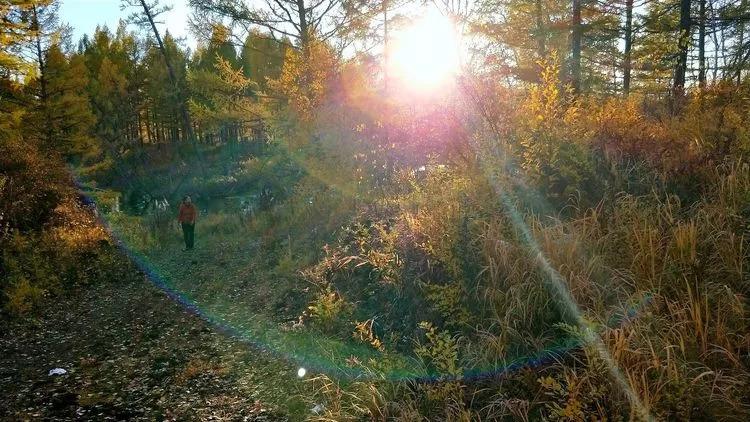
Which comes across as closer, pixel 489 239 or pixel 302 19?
pixel 489 239

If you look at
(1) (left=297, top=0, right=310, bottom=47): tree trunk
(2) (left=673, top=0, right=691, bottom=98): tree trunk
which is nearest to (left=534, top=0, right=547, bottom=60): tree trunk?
(2) (left=673, top=0, right=691, bottom=98): tree trunk

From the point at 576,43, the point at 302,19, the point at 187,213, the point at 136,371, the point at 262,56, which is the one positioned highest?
the point at 262,56

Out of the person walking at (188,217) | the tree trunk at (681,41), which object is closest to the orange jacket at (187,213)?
the person walking at (188,217)

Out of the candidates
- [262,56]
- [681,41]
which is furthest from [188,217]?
→ [262,56]

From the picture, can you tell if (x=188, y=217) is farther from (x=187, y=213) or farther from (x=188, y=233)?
(x=188, y=233)

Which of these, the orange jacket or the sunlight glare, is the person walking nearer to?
the orange jacket

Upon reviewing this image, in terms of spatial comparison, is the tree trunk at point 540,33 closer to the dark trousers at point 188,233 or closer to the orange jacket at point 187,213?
the orange jacket at point 187,213

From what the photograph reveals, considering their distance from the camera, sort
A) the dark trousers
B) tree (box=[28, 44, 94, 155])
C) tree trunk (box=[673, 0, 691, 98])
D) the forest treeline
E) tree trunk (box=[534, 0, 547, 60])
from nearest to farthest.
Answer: the forest treeline
tree trunk (box=[673, 0, 691, 98])
the dark trousers
tree trunk (box=[534, 0, 547, 60])
tree (box=[28, 44, 94, 155])

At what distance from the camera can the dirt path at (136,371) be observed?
→ 479cm

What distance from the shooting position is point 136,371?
5695 millimetres

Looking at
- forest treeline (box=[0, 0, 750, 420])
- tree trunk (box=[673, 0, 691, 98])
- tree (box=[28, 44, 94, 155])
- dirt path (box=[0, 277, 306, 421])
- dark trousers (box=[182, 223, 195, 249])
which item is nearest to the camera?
forest treeline (box=[0, 0, 750, 420])

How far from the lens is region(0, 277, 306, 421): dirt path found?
479 cm

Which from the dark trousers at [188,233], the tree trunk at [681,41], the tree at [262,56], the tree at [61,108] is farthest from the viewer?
the tree at [61,108]

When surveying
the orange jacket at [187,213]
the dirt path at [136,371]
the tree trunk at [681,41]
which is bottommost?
the dirt path at [136,371]
